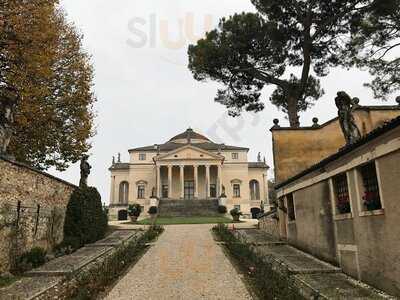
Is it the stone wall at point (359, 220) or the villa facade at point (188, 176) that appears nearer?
the stone wall at point (359, 220)

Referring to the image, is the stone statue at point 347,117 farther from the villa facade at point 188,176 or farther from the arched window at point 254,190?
the arched window at point 254,190

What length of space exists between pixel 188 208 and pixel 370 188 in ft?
108

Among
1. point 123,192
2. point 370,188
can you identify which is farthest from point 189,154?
point 370,188

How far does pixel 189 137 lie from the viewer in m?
60.3

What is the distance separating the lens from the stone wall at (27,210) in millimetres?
8977

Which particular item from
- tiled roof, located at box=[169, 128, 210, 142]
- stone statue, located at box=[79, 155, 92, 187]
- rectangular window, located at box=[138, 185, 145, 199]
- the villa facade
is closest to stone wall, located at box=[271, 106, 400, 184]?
stone statue, located at box=[79, 155, 92, 187]

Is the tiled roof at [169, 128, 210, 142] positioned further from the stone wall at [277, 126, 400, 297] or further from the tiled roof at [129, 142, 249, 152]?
the stone wall at [277, 126, 400, 297]

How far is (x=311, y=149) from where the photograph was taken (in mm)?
15461

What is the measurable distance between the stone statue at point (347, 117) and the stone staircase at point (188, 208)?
28.1 metres

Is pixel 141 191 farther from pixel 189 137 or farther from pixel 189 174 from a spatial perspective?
pixel 189 137

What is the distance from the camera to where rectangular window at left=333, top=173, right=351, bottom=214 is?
28.1 feet

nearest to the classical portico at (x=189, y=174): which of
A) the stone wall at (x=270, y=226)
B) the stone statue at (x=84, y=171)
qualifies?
the stone wall at (x=270, y=226)

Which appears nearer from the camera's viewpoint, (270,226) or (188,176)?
(270,226)

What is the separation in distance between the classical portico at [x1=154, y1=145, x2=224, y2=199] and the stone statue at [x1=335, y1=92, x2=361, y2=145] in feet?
127
